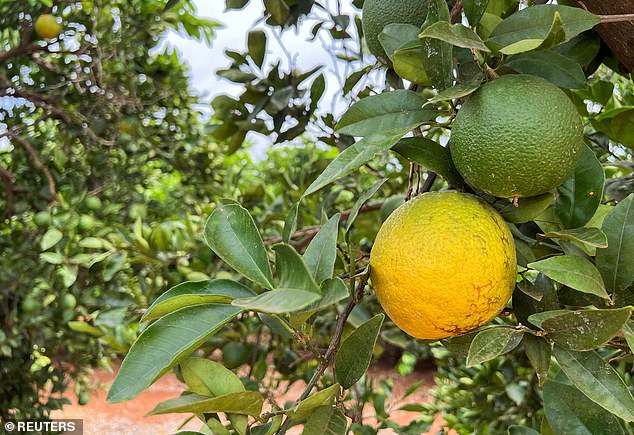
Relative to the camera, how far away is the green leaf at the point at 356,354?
19.1 inches

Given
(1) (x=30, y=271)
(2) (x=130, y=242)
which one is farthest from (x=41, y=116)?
(2) (x=130, y=242)

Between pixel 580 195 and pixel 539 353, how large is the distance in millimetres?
144

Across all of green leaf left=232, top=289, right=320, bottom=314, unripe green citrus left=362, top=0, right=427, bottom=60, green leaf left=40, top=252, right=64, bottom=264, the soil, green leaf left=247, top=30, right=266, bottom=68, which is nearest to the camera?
green leaf left=232, top=289, right=320, bottom=314

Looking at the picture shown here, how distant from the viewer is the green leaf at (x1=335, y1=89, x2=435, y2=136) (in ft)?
1.66

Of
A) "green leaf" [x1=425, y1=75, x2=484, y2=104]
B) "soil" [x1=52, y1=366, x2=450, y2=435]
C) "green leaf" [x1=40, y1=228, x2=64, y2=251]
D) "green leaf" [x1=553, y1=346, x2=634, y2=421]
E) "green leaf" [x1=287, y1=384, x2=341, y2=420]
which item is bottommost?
"soil" [x1=52, y1=366, x2=450, y2=435]

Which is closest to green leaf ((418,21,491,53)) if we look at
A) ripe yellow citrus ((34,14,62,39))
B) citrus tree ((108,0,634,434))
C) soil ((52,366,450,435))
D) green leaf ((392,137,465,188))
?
citrus tree ((108,0,634,434))

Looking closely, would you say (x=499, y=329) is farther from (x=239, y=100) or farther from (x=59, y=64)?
(x=59, y=64)

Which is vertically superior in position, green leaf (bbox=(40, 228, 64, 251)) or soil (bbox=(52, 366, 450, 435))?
green leaf (bbox=(40, 228, 64, 251))

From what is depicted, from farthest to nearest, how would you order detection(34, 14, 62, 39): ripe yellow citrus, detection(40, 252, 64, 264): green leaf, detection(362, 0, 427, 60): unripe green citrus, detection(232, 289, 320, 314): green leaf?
detection(34, 14, 62, 39): ripe yellow citrus → detection(40, 252, 64, 264): green leaf → detection(362, 0, 427, 60): unripe green citrus → detection(232, 289, 320, 314): green leaf

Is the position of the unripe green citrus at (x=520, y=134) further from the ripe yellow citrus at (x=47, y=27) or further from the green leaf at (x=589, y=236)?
the ripe yellow citrus at (x=47, y=27)

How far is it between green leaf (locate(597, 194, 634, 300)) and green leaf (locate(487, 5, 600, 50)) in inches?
5.6

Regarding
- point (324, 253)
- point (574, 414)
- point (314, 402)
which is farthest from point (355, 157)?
point (574, 414)

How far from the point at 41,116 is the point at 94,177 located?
282 millimetres

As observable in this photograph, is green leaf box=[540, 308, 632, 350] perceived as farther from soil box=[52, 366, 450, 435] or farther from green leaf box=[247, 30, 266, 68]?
soil box=[52, 366, 450, 435]
